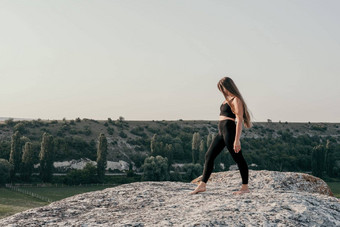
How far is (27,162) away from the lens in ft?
257

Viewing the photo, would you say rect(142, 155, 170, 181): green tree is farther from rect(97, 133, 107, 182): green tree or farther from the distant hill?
the distant hill

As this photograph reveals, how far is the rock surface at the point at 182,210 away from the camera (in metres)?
7.08

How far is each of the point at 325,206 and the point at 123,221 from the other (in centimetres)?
383

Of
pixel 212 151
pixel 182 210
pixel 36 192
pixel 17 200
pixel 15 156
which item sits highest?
pixel 212 151

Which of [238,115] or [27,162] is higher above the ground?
[238,115]

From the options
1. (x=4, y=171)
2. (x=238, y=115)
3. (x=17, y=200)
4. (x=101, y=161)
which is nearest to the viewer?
(x=238, y=115)

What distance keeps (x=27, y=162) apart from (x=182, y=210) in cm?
7590

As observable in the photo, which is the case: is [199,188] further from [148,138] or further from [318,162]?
[148,138]

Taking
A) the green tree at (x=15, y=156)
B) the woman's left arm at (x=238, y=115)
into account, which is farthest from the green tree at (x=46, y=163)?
the woman's left arm at (x=238, y=115)

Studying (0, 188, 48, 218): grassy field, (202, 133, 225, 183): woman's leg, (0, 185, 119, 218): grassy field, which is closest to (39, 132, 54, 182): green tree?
(0, 185, 119, 218): grassy field

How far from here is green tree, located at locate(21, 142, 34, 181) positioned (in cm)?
7825

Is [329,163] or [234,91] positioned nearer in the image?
[234,91]

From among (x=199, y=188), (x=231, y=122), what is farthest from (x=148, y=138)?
(x=231, y=122)

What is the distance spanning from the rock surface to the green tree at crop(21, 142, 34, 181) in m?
73.3
